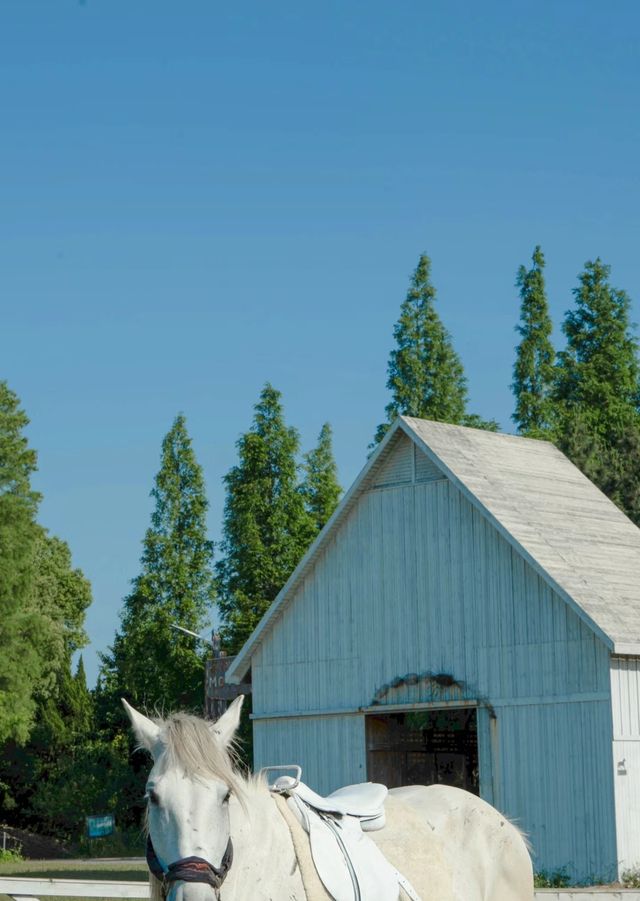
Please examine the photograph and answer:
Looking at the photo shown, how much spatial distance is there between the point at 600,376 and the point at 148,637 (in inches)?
843

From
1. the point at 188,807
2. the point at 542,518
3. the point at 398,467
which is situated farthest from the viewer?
the point at 398,467

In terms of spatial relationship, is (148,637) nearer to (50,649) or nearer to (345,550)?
(50,649)

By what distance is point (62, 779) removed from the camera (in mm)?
47000

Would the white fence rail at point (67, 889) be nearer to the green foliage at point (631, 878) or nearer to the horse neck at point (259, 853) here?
the horse neck at point (259, 853)

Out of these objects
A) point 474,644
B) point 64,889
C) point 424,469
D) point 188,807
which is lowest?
point 64,889

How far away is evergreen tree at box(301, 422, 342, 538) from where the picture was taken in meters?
49.5

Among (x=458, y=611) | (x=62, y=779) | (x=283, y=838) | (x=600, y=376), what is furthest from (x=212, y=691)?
(x=600, y=376)

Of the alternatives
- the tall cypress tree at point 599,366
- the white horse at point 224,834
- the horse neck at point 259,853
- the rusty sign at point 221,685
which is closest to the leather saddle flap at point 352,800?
the white horse at point 224,834

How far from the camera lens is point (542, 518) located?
24.5 meters

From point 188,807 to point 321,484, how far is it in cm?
4482

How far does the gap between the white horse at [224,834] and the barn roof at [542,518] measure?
1497 centimetres


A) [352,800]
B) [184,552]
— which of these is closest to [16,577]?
[184,552]

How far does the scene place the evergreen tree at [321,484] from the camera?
162ft

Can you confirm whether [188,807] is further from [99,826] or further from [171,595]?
[171,595]
